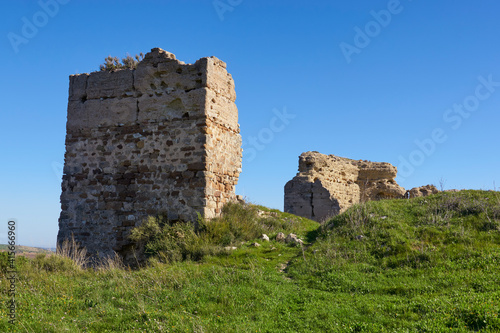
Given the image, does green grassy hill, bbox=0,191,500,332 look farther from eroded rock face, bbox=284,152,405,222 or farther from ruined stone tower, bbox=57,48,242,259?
eroded rock face, bbox=284,152,405,222

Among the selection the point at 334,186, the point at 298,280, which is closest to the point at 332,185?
the point at 334,186

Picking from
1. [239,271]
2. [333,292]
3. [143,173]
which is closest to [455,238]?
[333,292]

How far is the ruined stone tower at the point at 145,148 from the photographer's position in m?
9.97

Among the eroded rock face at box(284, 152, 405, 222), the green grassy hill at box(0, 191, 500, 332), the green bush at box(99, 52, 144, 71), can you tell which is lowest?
the green grassy hill at box(0, 191, 500, 332)

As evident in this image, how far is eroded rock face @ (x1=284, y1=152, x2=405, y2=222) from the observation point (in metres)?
17.5

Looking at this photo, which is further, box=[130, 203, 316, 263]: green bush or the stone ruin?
the stone ruin

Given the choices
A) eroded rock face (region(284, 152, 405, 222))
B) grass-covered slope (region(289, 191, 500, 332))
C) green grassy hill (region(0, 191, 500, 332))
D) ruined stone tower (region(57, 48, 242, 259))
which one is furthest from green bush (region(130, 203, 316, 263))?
eroded rock face (region(284, 152, 405, 222))

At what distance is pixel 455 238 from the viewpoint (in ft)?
26.7

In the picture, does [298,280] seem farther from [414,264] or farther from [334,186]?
[334,186]

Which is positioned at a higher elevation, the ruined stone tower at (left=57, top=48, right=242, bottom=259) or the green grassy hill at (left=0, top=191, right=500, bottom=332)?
the ruined stone tower at (left=57, top=48, right=242, bottom=259)

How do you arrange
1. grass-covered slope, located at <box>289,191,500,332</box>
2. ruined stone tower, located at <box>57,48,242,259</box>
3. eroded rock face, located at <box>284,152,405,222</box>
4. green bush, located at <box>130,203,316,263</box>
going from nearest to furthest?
grass-covered slope, located at <box>289,191,500,332</box> < green bush, located at <box>130,203,316,263</box> < ruined stone tower, located at <box>57,48,242,259</box> < eroded rock face, located at <box>284,152,405,222</box>

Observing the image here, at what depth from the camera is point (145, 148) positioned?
413 inches

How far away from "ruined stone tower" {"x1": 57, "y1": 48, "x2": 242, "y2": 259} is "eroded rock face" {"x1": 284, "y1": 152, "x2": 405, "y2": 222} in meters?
6.96

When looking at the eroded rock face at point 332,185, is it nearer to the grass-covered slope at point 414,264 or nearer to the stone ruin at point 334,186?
the stone ruin at point 334,186
